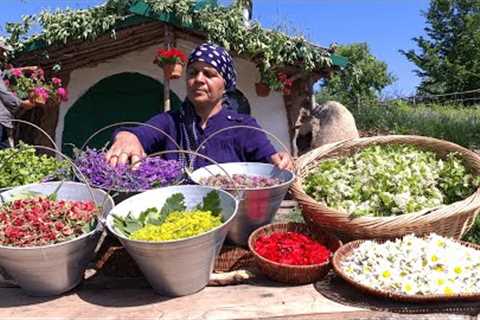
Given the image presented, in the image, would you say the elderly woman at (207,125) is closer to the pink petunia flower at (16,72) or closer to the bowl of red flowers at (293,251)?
the bowl of red flowers at (293,251)

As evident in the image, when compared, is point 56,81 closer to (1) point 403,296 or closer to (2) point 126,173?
(2) point 126,173

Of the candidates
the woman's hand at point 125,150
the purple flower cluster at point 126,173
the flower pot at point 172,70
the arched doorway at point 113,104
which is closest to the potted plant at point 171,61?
the flower pot at point 172,70

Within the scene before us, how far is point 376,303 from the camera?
1.43 m

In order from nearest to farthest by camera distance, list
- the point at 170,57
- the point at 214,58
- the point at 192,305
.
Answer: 1. the point at 192,305
2. the point at 214,58
3. the point at 170,57

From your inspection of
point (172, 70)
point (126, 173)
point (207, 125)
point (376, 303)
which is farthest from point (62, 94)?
point (376, 303)

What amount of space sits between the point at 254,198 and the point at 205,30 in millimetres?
4728

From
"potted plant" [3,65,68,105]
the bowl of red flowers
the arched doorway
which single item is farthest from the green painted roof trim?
the bowl of red flowers

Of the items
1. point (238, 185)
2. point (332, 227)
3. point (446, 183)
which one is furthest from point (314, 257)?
point (446, 183)

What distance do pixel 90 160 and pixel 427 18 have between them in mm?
31879

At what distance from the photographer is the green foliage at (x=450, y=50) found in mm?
26578

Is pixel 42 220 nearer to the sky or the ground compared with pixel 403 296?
nearer to the sky

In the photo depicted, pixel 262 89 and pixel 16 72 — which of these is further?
pixel 262 89

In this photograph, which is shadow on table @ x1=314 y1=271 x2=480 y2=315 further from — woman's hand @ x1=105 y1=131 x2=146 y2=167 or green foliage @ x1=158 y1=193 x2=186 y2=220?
woman's hand @ x1=105 y1=131 x2=146 y2=167

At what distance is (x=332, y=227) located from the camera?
1.75m
